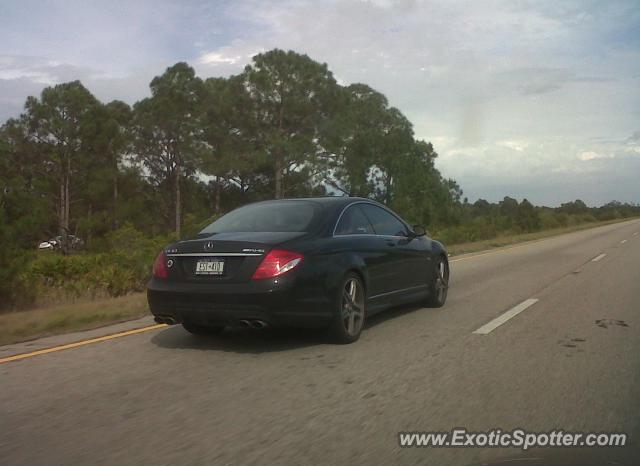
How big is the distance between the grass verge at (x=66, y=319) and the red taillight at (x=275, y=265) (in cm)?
314

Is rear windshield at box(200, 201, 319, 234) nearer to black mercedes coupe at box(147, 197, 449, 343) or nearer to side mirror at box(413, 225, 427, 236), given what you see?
black mercedes coupe at box(147, 197, 449, 343)

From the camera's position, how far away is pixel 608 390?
4836mm

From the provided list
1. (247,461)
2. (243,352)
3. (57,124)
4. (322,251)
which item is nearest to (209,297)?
(243,352)

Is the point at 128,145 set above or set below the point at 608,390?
above

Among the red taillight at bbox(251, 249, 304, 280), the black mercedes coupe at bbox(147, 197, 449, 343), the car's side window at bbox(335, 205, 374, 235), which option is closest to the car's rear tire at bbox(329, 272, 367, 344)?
the black mercedes coupe at bbox(147, 197, 449, 343)

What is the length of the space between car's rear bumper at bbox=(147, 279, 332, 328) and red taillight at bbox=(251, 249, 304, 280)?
87 mm

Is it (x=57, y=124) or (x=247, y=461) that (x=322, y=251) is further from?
(x=57, y=124)

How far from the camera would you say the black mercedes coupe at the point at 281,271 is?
19.0 ft

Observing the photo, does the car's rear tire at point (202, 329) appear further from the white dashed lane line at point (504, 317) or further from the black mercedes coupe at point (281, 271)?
the white dashed lane line at point (504, 317)

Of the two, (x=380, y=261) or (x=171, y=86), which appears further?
(x=171, y=86)

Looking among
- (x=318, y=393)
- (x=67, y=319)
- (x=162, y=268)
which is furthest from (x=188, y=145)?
(x=318, y=393)

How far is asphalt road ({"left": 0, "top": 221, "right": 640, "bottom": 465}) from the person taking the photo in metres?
3.69

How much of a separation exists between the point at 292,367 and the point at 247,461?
2.09 meters

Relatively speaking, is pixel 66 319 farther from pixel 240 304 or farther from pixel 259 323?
pixel 259 323
